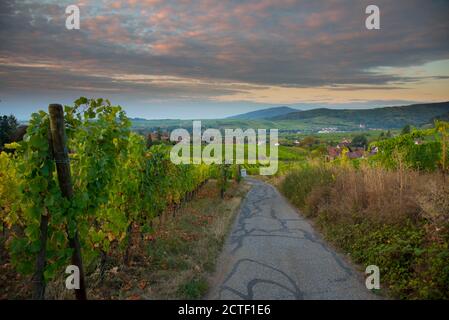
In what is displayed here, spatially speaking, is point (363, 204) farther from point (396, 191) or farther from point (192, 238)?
point (192, 238)

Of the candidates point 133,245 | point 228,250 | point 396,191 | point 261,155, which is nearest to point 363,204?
point 396,191

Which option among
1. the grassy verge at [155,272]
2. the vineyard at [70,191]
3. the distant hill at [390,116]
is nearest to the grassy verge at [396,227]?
the grassy verge at [155,272]

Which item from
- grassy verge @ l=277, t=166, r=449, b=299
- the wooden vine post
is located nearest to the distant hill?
grassy verge @ l=277, t=166, r=449, b=299

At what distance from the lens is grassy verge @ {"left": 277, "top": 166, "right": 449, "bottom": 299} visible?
5.13 m

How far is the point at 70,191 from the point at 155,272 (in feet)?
8.85

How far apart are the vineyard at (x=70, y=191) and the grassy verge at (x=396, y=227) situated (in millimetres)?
4918

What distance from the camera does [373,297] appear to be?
510 cm

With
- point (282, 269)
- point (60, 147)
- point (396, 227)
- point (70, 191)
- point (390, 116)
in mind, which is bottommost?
point (282, 269)

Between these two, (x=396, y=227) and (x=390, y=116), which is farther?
(x=390, y=116)

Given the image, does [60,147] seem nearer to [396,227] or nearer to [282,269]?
[282,269]

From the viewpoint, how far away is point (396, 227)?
6.79m

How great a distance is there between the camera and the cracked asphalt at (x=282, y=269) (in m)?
5.27

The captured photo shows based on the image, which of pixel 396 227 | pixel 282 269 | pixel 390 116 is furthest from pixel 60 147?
pixel 390 116

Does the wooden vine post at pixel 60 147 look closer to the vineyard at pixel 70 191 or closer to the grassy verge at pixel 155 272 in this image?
the vineyard at pixel 70 191
